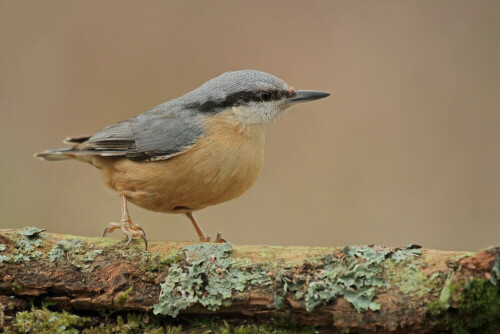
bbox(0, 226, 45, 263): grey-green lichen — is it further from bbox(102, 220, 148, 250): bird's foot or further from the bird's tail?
the bird's tail

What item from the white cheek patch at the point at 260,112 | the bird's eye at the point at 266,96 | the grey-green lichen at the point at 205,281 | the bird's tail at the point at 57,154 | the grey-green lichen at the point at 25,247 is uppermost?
Result: the bird's eye at the point at 266,96

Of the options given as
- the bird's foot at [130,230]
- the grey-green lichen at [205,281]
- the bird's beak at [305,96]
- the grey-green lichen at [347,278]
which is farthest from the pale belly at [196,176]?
the grey-green lichen at [347,278]

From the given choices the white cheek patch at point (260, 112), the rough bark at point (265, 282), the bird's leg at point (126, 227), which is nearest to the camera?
the rough bark at point (265, 282)

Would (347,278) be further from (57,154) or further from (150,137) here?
(57,154)

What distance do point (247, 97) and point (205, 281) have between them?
1.92 meters

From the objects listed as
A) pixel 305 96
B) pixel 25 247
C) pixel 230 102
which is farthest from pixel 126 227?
pixel 305 96

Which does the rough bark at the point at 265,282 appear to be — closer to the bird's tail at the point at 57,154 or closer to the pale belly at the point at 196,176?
the pale belly at the point at 196,176

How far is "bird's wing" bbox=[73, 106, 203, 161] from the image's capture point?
13.5ft

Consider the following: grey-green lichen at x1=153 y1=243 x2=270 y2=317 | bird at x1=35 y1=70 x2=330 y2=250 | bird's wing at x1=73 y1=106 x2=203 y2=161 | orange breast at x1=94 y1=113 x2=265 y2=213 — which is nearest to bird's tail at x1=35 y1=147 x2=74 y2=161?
bird's wing at x1=73 y1=106 x2=203 y2=161

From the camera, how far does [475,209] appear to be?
6270 millimetres

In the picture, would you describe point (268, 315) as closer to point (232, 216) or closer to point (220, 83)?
point (220, 83)

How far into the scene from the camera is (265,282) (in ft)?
8.93

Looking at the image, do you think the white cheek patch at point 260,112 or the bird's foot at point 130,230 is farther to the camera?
the white cheek patch at point 260,112

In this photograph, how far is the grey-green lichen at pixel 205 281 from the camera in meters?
2.70
